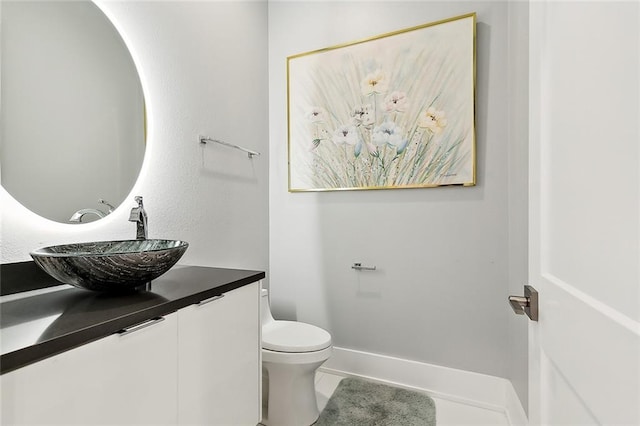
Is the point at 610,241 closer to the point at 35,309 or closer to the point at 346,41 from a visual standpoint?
the point at 35,309

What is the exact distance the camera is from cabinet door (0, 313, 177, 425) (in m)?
0.60

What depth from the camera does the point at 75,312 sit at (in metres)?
0.81

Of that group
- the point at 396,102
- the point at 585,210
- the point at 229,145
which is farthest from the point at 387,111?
the point at 585,210

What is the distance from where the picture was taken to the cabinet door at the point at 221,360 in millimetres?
973

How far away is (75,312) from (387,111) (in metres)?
1.81

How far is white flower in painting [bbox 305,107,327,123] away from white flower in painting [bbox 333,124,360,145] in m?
0.15

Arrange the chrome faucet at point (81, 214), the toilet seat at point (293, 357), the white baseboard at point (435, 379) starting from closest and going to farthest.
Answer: the chrome faucet at point (81, 214)
the toilet seat at point (293, 357)
the white baseboard at point (435, 379)

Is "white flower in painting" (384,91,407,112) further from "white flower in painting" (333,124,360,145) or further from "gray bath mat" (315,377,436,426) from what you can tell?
"gray bath mat" (315,377,436,426)

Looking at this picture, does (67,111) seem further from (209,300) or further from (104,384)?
(104,384)

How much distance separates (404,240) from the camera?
201 cm

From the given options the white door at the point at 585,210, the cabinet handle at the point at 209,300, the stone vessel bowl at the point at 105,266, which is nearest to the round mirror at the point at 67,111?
the stone vessel bowl at the point at 105,266

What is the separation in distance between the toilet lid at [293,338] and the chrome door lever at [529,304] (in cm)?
106

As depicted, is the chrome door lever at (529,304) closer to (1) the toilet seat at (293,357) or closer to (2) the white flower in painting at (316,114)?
Answer: (1) the toilet seat at (293,357)

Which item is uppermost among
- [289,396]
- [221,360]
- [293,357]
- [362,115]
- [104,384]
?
[362,115]
